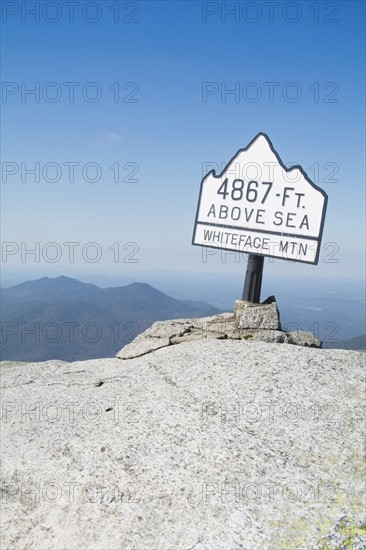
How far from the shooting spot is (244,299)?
13055 mm

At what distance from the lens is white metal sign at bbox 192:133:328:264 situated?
1142 cm

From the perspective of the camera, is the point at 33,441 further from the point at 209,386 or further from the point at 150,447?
the point at 209,386

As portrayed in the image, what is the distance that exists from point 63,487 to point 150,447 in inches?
62.7

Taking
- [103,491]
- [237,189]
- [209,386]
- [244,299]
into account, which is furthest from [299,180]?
[103,491]

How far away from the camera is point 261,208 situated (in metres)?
12.1

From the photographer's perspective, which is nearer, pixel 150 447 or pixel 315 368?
pixel 150 447

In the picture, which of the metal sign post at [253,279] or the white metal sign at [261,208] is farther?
the metal sign post at [253,279]

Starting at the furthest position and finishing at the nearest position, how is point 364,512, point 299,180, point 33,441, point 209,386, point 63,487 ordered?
point 299,180, point 209,386, point 33,441, point 63,487, point 364,512

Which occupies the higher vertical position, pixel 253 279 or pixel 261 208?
pixel 261 208

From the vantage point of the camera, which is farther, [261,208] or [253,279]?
[253,279]

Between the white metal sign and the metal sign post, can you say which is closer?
the white metal sign

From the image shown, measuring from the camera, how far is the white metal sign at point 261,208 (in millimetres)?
11422

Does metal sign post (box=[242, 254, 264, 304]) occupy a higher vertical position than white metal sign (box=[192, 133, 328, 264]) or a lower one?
lower

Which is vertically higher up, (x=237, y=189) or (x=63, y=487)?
(x=237, y=189)
